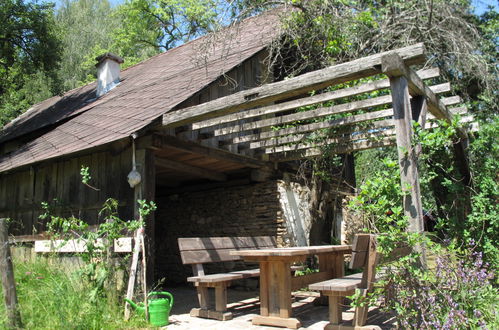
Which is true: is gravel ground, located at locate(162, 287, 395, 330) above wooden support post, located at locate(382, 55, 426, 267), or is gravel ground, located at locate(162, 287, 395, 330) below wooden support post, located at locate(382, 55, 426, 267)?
below

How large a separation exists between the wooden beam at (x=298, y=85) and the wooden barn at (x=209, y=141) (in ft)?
0.04

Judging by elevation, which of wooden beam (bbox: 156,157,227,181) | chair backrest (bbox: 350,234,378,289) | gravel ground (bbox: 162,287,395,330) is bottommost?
gravel ground (bbox: 162,287,395,330)

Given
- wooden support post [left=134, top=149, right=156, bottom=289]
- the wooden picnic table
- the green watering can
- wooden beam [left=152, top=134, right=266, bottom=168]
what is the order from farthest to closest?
wooden beam [left=152, top=134, right=266, bottom=168] → wooden support post [left=134, top=149, right=156, bottom=289] → the green watering can → the wooden picnic table

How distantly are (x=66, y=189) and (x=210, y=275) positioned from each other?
2.90 meters

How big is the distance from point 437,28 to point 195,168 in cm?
481

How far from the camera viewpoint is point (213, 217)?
8906 mm

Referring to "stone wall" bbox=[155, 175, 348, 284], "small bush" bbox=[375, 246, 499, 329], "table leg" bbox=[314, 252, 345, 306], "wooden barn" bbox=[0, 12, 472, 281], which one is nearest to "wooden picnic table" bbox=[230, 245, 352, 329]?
"table leg" bbox=[314, 252, 345, 306]

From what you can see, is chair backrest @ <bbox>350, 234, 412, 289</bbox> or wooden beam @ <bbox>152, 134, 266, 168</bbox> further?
Result: wooden beam @ <bbox>152, 134, 266, 168</bbox>

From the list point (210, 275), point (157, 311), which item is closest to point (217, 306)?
point (210, 275)

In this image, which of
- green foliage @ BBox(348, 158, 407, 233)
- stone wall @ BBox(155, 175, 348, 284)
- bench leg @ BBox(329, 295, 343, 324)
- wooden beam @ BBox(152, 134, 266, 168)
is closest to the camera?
green foliage @ BBox(348, 158, 407, 233)

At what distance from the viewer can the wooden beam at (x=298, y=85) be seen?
401 centimetres

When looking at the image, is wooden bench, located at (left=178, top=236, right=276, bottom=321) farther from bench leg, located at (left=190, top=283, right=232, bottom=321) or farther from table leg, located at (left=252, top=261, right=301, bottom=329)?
table leg, located at (left=252, top=261, right=301, bottom=329)

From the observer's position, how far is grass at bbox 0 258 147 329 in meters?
4.44

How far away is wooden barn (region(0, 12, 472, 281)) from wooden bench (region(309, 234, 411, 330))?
474 mm
